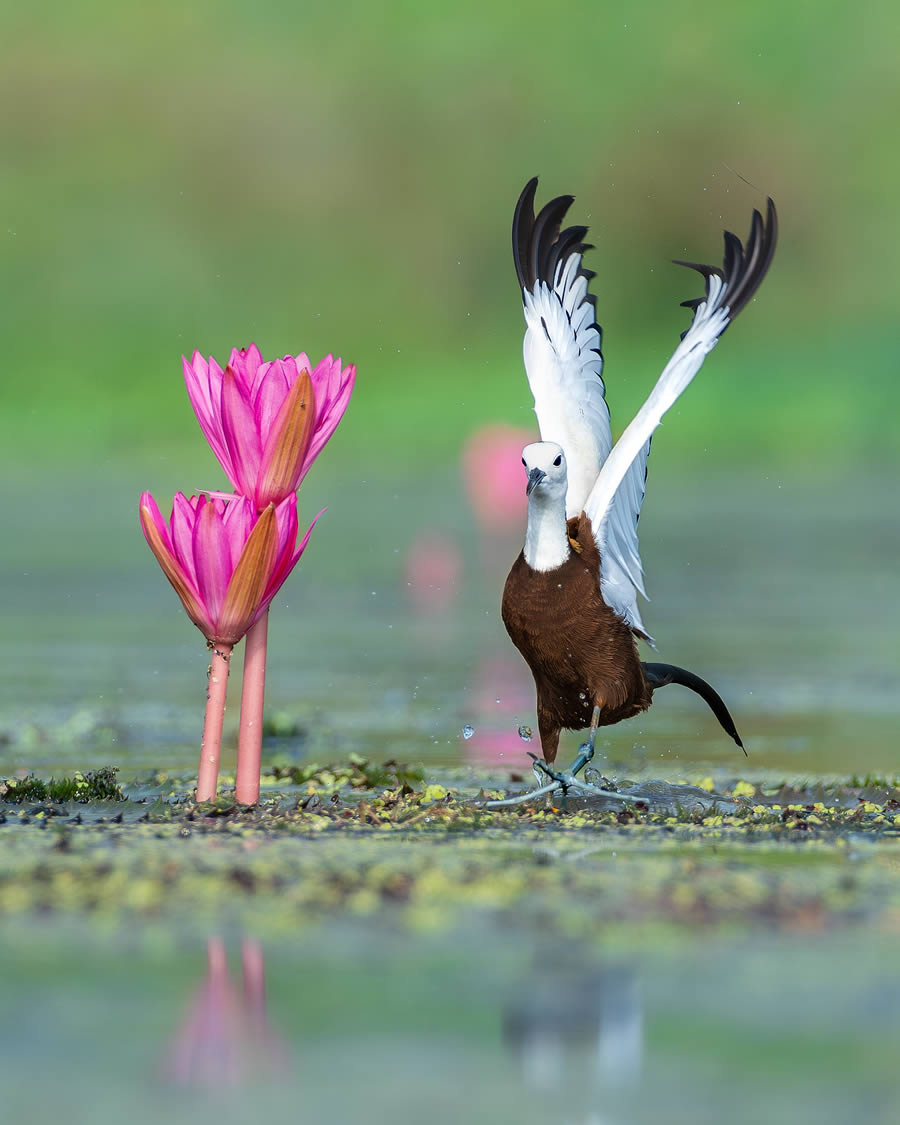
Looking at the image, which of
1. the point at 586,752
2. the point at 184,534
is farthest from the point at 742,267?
the point at 184,534

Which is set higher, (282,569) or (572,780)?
(282,569)

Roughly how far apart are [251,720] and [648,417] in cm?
172

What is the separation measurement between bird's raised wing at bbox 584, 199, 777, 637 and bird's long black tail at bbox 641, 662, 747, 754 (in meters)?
0.44

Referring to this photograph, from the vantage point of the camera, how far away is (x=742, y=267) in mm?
6473

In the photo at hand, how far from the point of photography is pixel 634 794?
6418mm

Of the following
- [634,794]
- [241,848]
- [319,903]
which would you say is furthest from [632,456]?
[319,903]

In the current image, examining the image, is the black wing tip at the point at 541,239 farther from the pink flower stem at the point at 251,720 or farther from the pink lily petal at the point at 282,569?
the pink flower stem at the point at 251,720

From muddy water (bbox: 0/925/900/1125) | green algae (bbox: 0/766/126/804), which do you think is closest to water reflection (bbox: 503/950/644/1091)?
muddy water (bbox: 0/925/900/1125)

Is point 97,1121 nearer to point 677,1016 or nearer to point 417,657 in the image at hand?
point 677,1016

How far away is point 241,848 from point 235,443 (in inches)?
57.4

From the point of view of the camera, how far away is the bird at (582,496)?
6.11 metres

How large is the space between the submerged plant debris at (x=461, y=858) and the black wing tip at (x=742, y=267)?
1.83 meters

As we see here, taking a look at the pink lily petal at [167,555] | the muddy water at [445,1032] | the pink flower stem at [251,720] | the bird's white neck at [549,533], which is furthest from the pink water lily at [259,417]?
the muddy water at [445,1032]

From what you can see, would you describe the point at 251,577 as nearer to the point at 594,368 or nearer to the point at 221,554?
the point at 221,554
